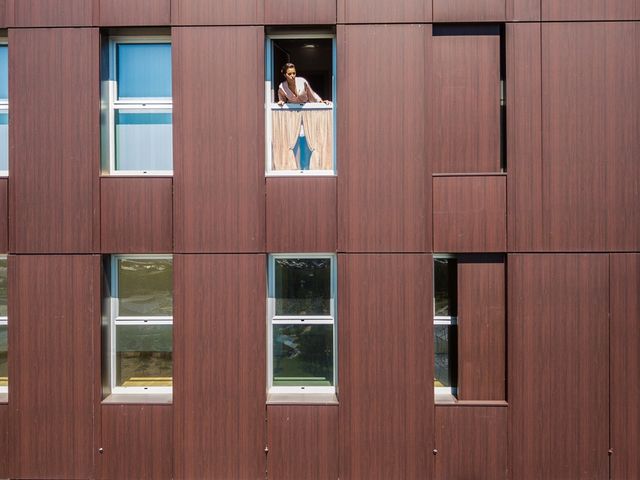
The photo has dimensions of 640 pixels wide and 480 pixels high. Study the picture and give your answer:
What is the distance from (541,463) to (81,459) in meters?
5.26

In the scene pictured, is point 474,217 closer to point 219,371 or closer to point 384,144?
point 384,144

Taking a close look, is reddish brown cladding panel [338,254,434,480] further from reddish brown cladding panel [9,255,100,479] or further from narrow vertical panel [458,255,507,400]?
reddish brown cladding panel [9,255,100,479]

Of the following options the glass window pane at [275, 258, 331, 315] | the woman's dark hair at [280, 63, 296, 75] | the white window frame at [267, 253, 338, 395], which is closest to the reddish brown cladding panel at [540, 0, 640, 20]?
the woman's dark hair at [280, 63, 296, 75]

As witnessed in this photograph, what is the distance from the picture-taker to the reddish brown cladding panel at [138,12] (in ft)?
14.9

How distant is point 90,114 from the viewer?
15.0 ft

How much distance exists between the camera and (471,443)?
450cm

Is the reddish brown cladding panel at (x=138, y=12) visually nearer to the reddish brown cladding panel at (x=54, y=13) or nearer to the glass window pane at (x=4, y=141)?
the reddish brown cladding panel at (x=54, y=13)

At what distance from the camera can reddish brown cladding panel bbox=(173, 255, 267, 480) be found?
452 cm

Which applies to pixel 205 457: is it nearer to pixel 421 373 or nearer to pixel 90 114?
pixel 421 373

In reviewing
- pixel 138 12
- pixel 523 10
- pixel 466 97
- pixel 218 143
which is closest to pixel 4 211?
pixel 218 143

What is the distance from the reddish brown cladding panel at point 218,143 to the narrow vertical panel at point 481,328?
2457mm

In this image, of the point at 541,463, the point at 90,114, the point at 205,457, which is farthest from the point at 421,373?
the point at 90,114

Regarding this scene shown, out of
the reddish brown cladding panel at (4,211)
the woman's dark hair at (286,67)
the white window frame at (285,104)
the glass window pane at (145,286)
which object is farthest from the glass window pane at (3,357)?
the woman's dark hair at (286,67)

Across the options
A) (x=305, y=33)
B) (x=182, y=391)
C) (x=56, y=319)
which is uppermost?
(x=305, y=33)
